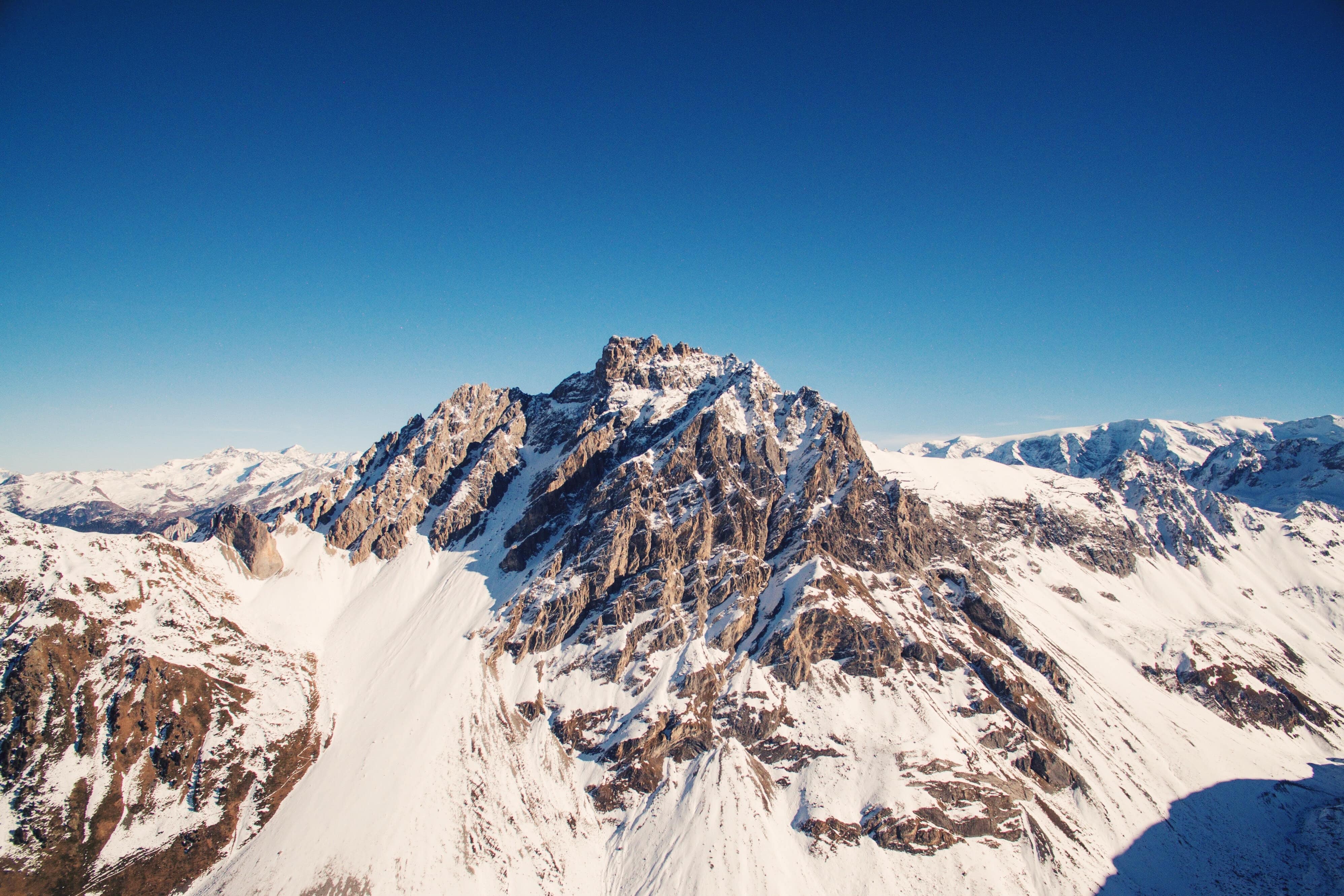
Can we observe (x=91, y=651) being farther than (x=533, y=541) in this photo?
No

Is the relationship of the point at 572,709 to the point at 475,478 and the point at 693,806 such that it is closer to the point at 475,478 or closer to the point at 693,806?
the point at 693,806

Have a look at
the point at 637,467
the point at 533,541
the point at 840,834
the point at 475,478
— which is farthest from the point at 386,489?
the point at 840,834

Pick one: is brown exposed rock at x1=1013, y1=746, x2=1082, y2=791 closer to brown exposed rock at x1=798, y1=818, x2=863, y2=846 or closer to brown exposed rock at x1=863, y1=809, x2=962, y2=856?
brown exposed rock at x1=863, y1=809, x2=962, y2=856

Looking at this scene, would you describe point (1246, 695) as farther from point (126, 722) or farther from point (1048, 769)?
point (126, 722)

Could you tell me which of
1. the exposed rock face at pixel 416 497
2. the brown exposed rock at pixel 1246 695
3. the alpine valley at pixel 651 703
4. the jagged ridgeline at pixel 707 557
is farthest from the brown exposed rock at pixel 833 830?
the exposed rock face at pixel 416 497

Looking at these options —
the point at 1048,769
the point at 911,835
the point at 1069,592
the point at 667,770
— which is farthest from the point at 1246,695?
the point at 667,770

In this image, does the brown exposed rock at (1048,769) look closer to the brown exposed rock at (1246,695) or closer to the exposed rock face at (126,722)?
the brown exposed rock at (1246,695)
